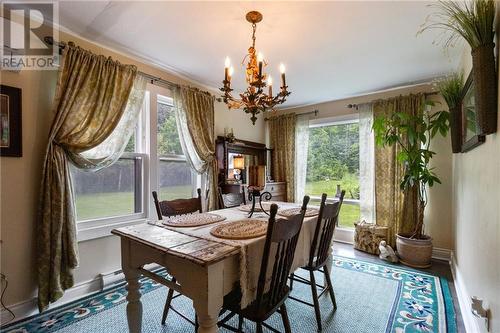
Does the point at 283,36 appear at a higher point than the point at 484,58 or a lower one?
higher

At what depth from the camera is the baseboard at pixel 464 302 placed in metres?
1.70

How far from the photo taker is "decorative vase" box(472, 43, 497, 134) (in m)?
1.24

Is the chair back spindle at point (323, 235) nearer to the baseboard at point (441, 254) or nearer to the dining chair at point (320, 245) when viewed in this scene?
the dining chair at point (320, 245)

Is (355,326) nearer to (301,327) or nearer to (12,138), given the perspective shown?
(301,327)

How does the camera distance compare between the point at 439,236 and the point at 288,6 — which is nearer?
the point at 288,6

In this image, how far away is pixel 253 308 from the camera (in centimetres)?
133

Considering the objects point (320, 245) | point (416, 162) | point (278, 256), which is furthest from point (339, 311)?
point (416, 162)

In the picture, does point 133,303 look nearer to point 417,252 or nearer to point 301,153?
point 417,252

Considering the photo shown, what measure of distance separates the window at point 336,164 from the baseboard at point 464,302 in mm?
1572

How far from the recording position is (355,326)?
1.85m

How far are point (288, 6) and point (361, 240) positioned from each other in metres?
3.22

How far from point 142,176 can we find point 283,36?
2208mm

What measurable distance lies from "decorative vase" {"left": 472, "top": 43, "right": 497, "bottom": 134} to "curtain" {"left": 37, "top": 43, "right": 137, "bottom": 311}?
2.86m

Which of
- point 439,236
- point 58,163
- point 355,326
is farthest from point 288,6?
point 439,236
